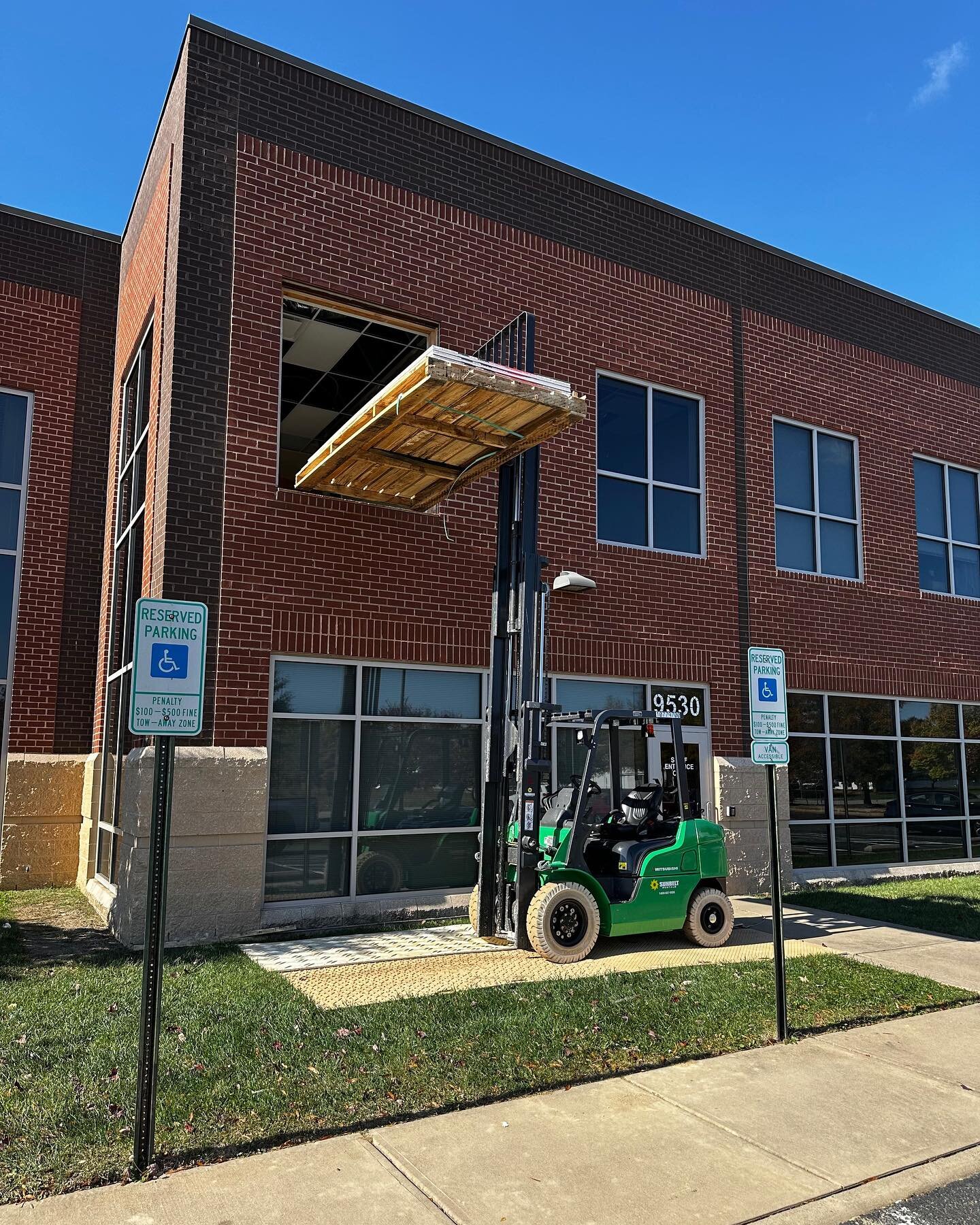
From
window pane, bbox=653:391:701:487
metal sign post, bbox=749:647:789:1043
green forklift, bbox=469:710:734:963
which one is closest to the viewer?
metal sign post, bbox=749:647:789:1043

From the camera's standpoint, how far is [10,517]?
13930 millimetres

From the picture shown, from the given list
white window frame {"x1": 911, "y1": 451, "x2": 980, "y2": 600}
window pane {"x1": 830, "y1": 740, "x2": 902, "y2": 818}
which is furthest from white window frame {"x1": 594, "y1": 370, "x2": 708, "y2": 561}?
white window frame {"x1": 911, "y1": 451, "x2": 980, "y2": 600}

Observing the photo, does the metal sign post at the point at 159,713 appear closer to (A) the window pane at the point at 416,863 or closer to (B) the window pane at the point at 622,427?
(A) the window pane at the point at 416,863

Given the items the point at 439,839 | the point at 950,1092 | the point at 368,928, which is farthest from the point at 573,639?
the point at 950,1092

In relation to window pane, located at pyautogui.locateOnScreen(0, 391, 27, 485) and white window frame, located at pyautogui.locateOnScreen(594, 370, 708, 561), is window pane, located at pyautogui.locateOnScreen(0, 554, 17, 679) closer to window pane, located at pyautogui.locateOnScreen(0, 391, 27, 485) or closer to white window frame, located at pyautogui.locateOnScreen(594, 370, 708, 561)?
window pane, located at pyautogui.locateOnScreen(0, 391, 27, 485)

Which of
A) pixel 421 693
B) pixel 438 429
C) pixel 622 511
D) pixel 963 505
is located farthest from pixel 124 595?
pixel 963 505

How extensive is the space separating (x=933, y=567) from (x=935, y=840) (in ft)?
14.8

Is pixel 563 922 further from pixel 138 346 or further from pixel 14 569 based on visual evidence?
pixel 14 569

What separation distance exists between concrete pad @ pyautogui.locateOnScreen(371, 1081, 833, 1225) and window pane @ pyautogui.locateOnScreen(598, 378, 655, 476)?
933 centimetres

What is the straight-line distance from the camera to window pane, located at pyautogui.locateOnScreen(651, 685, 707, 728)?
1344 centimetres

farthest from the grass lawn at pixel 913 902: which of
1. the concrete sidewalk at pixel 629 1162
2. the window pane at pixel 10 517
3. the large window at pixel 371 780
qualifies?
the window pane at pixel 10 517

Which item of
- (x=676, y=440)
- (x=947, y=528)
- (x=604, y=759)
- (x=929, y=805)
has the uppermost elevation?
(x=676, y=440)

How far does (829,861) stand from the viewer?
1475 cm

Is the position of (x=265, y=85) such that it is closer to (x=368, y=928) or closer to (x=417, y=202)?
(x=417, y=202)
